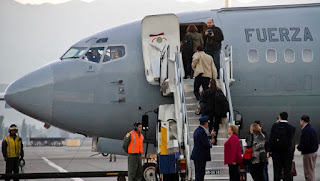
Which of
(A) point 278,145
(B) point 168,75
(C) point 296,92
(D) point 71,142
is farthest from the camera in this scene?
(D) point 71,142

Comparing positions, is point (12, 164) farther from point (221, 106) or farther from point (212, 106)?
point (221, 106)

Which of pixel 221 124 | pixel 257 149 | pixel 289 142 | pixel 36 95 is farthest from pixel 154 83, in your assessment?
pixel 289 142

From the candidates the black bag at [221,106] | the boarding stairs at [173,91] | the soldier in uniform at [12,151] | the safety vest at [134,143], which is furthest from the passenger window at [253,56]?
the soldier in uniform at [12,151]

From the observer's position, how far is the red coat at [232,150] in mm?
15484

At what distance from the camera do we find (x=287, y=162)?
16828mm

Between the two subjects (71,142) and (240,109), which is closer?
(240,109)

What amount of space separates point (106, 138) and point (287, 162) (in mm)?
5518

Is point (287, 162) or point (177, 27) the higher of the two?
point (177, 27)

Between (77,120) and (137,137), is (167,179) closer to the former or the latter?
(137,137)

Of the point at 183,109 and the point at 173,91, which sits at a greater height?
the point at 173,91

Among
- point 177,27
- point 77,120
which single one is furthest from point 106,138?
point 177,27

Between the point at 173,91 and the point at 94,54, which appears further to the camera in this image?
the point at 94,54

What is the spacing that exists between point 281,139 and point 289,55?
3527mm

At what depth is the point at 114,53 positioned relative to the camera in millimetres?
19844
